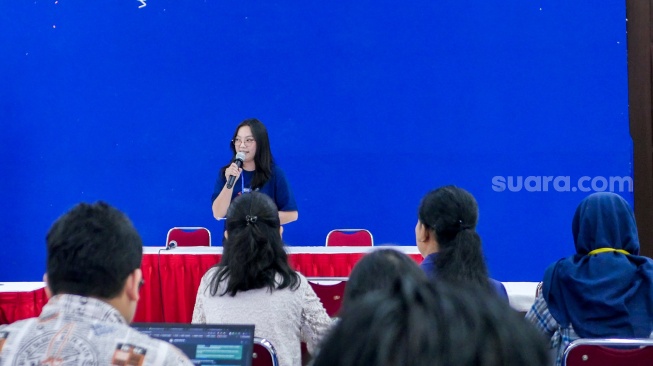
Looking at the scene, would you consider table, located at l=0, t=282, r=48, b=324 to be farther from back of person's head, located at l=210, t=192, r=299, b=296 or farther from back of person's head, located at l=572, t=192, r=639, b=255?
back of person's head, located at l=572, t=192, r=639, b=255

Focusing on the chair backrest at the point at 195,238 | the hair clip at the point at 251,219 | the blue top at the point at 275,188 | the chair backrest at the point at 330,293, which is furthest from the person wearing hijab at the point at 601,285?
the chair backrest at the point at 195,238

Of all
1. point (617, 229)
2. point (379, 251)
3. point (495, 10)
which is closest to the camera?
point (379, 251)

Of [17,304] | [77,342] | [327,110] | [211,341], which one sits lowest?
[17,304]

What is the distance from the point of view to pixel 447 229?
2.47 meters

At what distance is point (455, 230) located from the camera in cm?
246

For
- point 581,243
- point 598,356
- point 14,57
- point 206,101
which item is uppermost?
point 14,57

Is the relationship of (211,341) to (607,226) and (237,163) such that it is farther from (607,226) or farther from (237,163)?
(237,163)

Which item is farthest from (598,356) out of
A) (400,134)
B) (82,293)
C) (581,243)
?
(400,134)

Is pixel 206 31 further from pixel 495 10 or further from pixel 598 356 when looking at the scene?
pixel 598 356

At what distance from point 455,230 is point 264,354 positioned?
32.7 inches

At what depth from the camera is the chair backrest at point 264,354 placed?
1.96m

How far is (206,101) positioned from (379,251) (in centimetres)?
463

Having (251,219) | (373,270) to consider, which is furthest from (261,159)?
(373,270)

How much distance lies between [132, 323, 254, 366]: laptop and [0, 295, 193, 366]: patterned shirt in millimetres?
375
